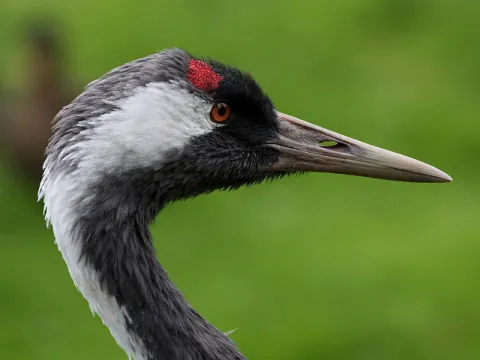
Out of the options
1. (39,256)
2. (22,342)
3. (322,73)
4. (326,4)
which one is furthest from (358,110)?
(22,342)

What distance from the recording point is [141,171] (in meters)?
3.89

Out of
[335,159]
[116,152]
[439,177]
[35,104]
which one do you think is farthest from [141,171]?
[35,104]

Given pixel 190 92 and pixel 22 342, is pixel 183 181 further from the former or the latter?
pixel 22 342

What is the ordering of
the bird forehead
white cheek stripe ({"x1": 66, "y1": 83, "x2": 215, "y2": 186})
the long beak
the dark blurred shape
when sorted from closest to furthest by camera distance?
white cheek stripe ({"x1": 66, "y1": 83, "x2": 215, "y2": 186}), the bird forehead, the long beak, the dark blurred shape

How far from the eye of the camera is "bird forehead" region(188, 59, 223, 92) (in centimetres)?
395

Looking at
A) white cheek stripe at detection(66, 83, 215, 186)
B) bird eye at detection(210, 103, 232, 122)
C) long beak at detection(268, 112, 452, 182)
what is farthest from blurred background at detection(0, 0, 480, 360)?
white cheek stripe at detection(66, 83, 215, 186)

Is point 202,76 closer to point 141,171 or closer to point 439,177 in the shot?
point 141,171

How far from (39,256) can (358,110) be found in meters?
3.30

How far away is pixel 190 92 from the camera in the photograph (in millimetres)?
3947

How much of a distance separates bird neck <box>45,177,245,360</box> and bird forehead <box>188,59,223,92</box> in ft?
1.88

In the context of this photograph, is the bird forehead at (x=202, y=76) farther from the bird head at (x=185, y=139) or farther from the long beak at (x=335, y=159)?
the long beak at (x=335, y=159)

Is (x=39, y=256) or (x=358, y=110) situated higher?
(x=358, y=110)

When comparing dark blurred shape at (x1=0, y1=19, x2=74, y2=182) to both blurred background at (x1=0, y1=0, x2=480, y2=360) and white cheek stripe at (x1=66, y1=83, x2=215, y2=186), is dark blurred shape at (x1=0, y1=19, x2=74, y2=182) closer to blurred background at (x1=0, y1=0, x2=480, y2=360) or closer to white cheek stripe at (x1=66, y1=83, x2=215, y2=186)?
blurred background at (x1=0, y1=0, x2=480, y2=360)

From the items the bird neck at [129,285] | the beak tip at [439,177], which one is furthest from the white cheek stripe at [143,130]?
the beak tip at [439,177]
